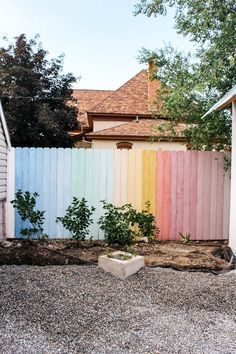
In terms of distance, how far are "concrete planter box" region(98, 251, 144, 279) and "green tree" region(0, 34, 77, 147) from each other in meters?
11.7

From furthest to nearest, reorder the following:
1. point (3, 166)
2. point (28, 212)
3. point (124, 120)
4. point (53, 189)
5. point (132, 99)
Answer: point (132, 99) < point (124, 120) < point (53, 189) < point (3, 166) < point (28, 212)

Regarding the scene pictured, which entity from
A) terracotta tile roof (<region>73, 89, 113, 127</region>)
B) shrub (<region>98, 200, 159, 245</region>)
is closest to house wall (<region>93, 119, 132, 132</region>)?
terracotta tile roof (<region>73, 89, 113, 127</region>)

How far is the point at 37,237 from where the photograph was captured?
731cm

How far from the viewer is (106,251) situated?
6129mm

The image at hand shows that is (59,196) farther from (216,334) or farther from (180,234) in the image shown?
(216,334)

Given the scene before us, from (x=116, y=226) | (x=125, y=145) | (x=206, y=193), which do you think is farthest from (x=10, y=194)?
(x=125, y=145)

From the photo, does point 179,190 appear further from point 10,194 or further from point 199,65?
point 10,194

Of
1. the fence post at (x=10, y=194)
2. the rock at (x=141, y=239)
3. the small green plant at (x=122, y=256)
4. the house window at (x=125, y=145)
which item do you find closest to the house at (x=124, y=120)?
the house window at (x=125, y=145)

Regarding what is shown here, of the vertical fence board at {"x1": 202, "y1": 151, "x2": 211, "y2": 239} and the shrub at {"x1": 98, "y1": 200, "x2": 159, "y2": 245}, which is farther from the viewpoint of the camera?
the vertical fence board at {"x1": 202, "y1": 151, "x2": 211, "y2": 239}

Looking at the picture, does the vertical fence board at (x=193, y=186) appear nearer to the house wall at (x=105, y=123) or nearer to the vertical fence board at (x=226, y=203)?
the vertical fence board at (x=226, y=203)

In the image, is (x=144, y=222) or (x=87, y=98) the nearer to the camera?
(x=144, y=222)

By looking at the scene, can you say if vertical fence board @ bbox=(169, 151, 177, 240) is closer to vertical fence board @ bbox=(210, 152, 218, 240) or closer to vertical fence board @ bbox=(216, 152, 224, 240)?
vertical fence board @ bbox=(210, 152, 218, 240)

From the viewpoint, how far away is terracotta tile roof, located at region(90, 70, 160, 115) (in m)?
20.1

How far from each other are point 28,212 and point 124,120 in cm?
1416
